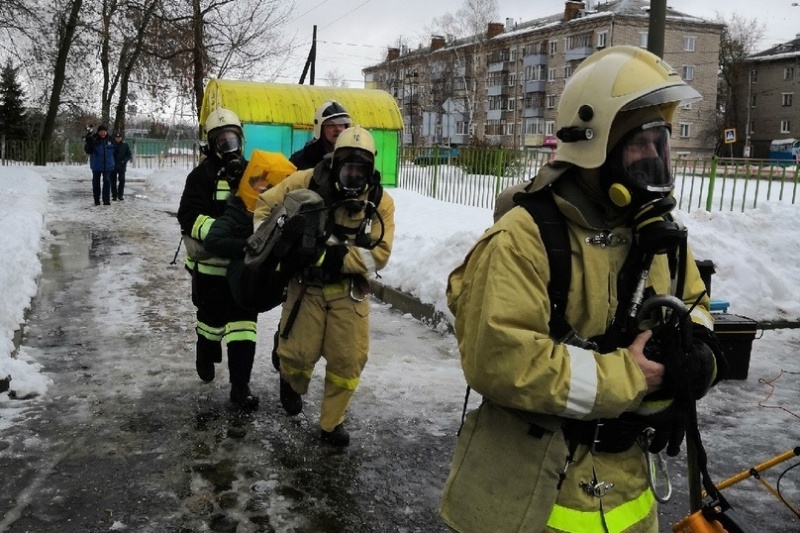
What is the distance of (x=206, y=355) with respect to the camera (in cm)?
591

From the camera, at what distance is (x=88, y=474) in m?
4.53

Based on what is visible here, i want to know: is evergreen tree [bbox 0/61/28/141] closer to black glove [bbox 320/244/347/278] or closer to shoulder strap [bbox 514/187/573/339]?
black glove [bbox 320/244/347/278]

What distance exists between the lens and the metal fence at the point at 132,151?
3906 centimetres

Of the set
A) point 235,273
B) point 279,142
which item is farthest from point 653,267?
point 279,142

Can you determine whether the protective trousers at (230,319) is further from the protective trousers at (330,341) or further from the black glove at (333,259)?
the black glove at (333,259)

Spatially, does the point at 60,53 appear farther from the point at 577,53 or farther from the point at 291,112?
the point at 577,53

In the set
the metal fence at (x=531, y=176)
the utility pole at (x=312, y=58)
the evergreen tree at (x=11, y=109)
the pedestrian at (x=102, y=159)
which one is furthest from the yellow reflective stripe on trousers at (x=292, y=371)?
the evergreen tree at (x=11, y=109)

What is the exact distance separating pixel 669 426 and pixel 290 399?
3.47m

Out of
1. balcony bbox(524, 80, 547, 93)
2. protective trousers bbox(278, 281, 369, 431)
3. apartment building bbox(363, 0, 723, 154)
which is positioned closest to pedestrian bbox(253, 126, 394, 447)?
protective trousers bbox(278, 281, 369, 431)

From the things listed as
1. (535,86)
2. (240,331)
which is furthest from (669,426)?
(535,86)

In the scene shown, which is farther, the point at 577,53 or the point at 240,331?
the point at 577,53

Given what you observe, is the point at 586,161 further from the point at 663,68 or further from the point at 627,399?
the point at 627,399

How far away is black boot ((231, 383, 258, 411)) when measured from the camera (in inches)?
221

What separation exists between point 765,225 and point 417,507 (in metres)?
7.96
